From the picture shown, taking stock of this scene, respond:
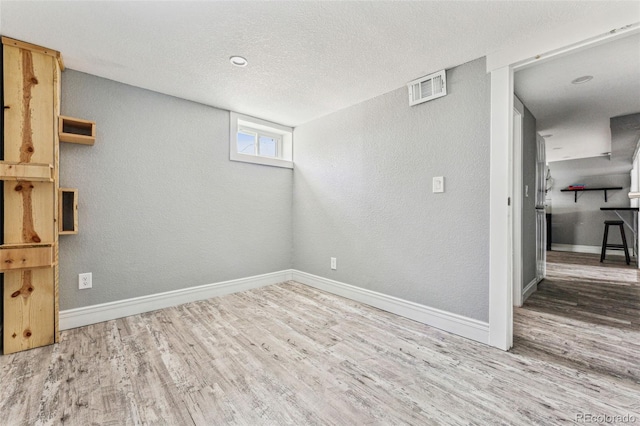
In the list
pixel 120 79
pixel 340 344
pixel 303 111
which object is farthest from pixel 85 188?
pixel 340 344

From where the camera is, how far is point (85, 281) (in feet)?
7.20

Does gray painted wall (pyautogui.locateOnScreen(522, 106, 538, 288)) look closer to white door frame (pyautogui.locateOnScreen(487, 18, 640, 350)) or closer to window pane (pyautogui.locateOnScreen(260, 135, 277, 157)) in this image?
white door frame (pyautogui.locateOnScreen(487, 18, 640, 350))

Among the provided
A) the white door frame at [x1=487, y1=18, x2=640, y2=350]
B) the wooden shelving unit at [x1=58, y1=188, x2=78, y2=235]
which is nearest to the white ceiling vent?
the white door frame at [x1=487, y1=18, x2=640, y2=350]

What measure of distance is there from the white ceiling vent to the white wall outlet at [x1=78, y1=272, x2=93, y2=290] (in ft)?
10.1

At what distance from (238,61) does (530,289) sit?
3.82m

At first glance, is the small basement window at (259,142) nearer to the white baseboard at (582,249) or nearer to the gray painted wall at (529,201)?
the gray painted wall at (529,201)

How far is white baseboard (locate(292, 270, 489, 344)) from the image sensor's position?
1.98 metres

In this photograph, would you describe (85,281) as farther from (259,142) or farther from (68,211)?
(259,142)

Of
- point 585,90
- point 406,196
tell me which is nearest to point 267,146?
point 406,196

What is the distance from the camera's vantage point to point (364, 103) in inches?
109

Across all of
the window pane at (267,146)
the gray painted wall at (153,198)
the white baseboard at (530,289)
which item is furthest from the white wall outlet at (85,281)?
the white baseboard at (530,289)

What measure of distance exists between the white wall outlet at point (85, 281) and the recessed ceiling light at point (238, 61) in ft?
6.76

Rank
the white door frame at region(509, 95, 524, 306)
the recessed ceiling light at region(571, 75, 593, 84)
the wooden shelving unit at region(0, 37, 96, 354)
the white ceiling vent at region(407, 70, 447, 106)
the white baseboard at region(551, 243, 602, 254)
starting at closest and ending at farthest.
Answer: the wooden shelving unit at region(0, 37, 96, 354) < the white ceiling vent at region(407, 70, 447, 106) < the recessed ceiling light at region(571, 75, 593, 84) < the white door frame at region(509, 95, 524, 306) < the white baseboard at region(551, 243, 602, 254)

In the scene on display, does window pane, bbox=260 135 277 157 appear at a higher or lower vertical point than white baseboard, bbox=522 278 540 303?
higher
